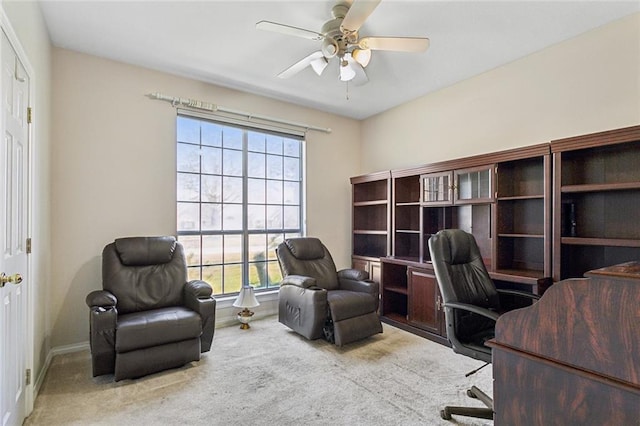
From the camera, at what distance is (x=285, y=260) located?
3768mm

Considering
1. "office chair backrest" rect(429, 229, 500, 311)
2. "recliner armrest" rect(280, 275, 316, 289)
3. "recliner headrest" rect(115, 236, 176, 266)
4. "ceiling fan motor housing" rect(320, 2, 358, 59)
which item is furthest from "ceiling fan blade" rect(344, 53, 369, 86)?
"recliner headrest" rect(115, 236, 176, 266)

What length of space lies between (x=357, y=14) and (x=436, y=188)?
2.10 metres

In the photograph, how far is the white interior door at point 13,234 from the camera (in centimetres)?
164

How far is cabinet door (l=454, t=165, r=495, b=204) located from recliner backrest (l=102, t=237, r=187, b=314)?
2870mm

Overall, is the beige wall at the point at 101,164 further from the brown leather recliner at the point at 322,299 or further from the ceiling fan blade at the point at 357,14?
the ceiling fan blade at the point at 357,14

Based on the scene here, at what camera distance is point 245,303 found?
12.1 ft

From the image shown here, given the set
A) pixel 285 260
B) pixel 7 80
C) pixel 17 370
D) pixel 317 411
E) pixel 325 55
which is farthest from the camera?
pixel 285 260

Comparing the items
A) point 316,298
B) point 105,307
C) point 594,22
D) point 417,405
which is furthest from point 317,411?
point 594,22

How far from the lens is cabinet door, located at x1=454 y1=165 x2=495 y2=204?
10.5 feet

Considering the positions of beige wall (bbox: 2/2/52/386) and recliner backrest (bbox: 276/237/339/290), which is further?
recliner backrest (bbox: 276/237/339/290)

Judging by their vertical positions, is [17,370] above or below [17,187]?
below

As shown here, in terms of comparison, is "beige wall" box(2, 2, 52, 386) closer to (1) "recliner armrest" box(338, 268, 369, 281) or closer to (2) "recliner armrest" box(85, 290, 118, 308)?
(2) "recliner armrest" box(85, 290, 118, 308)

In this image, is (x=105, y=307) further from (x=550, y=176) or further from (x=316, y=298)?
(x=550, y=176)

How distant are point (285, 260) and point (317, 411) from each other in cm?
181
